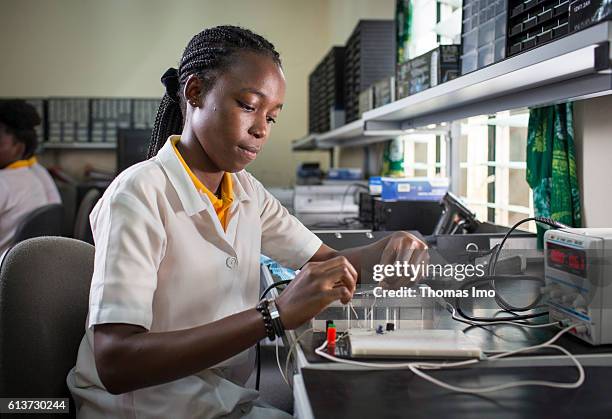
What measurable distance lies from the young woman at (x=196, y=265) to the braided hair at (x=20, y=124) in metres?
2.48

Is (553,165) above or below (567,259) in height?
above

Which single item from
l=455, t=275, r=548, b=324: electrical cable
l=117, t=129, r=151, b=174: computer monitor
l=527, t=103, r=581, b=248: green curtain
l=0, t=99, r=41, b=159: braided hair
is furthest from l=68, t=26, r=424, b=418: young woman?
l=117, t=129, r=151, b=174: computer monitor

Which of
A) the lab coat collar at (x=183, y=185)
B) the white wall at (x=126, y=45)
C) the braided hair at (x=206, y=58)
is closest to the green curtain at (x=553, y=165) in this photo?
the braided hair at (x=206, y=58)

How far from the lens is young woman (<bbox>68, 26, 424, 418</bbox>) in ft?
3.03

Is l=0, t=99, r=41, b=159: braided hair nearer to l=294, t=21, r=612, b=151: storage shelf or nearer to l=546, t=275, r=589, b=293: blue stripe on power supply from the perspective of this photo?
l=294, t=21, r=612, b=151: storage shelf

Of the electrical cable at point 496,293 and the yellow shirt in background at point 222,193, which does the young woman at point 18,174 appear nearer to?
the yellow shirt in background at point 222,193

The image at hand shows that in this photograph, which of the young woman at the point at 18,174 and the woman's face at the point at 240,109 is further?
the young woman at the point at 18,174

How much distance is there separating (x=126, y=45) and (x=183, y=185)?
19.2ft

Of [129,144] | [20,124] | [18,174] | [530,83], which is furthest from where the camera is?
[129,144]

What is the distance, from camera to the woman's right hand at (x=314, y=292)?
3.07 feet

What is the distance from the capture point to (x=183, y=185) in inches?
43.8

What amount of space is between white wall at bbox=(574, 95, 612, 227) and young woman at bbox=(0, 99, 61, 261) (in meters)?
2.39

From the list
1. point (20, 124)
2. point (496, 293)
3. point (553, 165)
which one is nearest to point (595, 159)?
point (553, 165)

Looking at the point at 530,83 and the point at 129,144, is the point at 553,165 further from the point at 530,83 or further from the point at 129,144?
the point at 129,144
